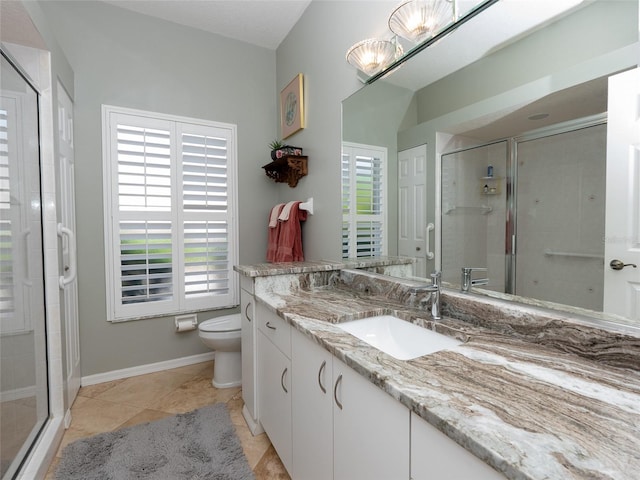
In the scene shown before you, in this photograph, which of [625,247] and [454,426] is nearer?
[454,426]

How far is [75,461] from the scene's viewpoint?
63.1 inches

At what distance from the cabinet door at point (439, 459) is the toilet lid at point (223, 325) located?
1.78m

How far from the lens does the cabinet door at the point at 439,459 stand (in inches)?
22.0

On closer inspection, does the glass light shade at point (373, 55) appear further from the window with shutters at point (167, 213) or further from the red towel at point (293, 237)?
the window with shutters at point (167, 213)

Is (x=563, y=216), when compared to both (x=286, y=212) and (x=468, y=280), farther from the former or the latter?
(x=286, y=212)

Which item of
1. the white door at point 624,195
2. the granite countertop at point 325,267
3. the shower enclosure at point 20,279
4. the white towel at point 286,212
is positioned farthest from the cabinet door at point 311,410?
the white towel at point 286,212

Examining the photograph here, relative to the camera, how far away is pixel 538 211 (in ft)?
3.28

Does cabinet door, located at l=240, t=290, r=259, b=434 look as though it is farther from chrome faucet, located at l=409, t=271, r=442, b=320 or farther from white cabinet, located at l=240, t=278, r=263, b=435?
chrome faucet, located at l=409, t=271, r=442, b=320

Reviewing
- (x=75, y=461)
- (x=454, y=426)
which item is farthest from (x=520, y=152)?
(x=75, y=461)

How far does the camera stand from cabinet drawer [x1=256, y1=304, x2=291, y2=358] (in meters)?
1.37

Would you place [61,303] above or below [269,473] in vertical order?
above

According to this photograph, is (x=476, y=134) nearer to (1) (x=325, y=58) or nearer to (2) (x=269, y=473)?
(1) (x=325, y=58)

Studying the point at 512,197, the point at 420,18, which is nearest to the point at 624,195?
the point at 512,197

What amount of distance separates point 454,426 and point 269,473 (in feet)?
4.36
